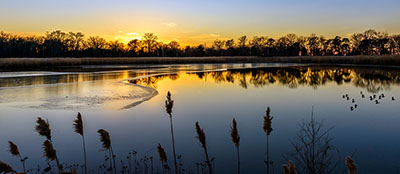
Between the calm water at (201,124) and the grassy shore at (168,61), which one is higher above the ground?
the grassy shore at (168,61)

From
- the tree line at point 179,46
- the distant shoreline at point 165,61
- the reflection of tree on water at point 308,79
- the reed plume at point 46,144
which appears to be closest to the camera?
the reed plume at point 46,144

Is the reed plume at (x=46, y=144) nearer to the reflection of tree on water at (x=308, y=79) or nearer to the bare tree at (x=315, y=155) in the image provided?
the bare tree at (x=315, y=155)

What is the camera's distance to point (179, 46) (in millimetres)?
113688

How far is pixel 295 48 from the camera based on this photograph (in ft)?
309

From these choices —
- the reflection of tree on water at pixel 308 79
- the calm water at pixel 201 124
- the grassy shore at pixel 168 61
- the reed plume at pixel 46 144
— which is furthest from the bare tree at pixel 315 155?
the grassy shore at pixel 168 61

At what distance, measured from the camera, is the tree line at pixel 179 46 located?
3201 inches

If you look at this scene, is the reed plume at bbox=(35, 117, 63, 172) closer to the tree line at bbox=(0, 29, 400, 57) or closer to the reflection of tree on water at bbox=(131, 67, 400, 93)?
the reflection of tree on water at bbox=(131, 67, 400, 93)

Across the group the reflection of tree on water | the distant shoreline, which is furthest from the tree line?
the reflection of tree on water

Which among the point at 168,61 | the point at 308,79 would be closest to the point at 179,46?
the point at 168,61

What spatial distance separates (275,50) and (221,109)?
9325cm

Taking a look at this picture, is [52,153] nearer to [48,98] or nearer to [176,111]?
[176,111]

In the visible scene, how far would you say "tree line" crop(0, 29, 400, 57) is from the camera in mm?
81312

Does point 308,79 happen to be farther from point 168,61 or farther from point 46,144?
point 168,61

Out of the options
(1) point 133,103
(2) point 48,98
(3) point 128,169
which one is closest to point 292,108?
(1) point 133,103
